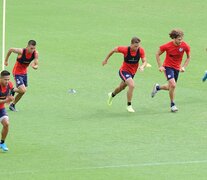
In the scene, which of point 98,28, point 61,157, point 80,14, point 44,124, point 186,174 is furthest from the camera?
point 80,14

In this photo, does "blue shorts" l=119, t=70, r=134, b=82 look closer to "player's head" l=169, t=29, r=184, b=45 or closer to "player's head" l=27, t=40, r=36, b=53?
"player's head" l=169, t=29, r=184, b=45

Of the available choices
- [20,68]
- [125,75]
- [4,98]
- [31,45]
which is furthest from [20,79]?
[4,98]

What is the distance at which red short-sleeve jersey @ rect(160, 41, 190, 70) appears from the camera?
80.7 ft

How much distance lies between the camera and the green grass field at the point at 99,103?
735 inches

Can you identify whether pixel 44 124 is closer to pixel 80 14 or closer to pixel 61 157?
pixel 61 157

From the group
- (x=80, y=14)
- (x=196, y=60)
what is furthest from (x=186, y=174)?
A: (x=80, y=14)

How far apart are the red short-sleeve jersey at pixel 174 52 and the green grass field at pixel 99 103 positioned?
133 centimetres

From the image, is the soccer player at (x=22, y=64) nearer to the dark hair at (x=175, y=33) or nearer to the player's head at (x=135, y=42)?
the player's head at (x=135, y=42)

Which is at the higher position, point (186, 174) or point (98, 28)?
point (186, 174)

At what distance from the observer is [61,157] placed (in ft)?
63.2

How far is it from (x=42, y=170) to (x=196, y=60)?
51.8 feet

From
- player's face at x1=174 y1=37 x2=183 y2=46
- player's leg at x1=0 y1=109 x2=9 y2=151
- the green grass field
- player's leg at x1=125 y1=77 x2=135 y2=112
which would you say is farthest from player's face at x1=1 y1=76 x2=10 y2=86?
player's face at x1=174 y1=37 x2=183 y2=46

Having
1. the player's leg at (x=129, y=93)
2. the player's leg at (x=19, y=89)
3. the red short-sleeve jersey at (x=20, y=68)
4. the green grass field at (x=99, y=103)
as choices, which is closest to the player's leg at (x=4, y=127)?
the green grass field at (x=99, y=103)

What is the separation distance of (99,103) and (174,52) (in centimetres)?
288
